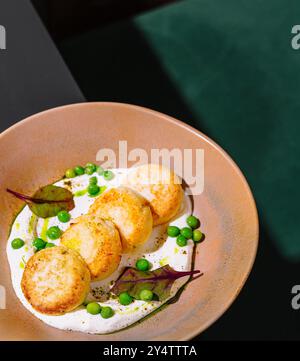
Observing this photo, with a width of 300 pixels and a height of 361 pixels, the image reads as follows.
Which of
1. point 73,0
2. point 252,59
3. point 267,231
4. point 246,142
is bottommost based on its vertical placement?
point 267,231

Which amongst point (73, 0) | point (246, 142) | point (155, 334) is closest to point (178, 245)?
point (155, 334)

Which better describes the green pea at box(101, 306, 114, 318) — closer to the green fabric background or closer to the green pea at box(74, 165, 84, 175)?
the green pea at box(74, 165, 84, 175)

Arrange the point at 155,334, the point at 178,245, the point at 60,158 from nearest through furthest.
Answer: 1. the point at 155,334
2. the point at 178,245
3. the point at 60,158

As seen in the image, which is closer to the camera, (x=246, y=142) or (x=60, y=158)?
(x=60, y=158)

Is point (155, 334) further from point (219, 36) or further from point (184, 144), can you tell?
point (219, 36)

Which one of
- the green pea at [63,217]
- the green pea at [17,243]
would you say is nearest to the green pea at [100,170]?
the green pea at [63,217]

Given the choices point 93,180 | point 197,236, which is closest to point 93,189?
point 93,180

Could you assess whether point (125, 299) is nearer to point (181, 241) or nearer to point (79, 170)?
point (181, 241)
